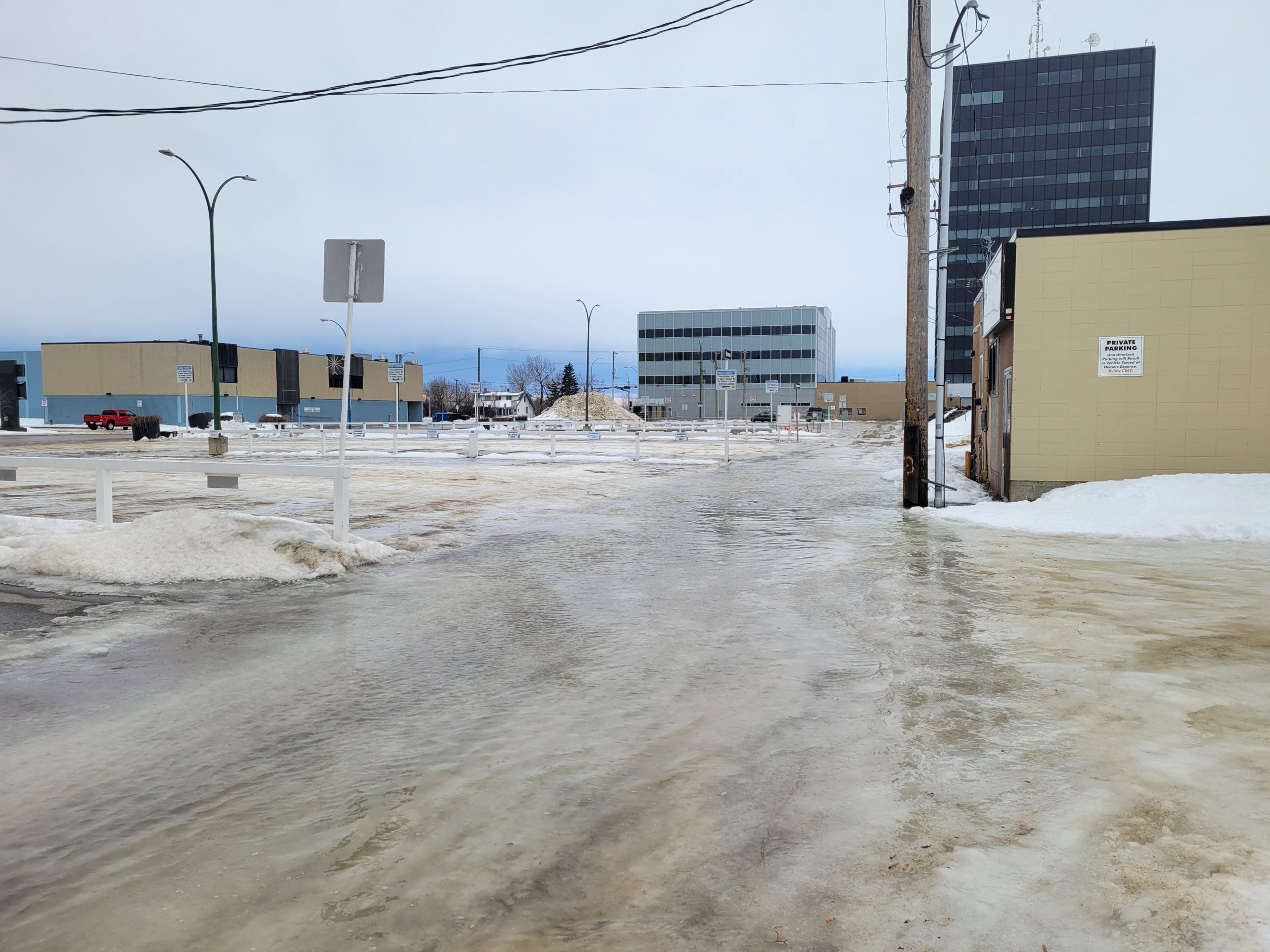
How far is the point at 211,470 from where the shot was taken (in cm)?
1107

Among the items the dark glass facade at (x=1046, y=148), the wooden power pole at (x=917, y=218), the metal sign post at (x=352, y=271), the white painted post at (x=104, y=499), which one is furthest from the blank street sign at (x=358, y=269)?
the dark glass facade at (x=1046, y=148)

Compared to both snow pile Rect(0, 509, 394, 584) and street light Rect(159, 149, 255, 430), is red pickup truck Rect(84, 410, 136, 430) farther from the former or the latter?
snow pile Rect(0, 509, 394, 584)

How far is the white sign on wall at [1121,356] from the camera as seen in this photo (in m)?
15.7

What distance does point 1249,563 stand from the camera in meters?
10.2

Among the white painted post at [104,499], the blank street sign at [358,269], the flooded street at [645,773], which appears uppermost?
the blank street sign at [358,269]

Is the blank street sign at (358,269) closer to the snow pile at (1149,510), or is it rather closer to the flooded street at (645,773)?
the flooded street at (645,773)

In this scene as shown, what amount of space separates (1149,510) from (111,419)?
64810mm

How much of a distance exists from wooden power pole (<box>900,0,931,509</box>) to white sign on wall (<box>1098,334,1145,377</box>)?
2.95 metres

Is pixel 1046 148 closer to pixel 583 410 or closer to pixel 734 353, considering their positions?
pixel 734 353

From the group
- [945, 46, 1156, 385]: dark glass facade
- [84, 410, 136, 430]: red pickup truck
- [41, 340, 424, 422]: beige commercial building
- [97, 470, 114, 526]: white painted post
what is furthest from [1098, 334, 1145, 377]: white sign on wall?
[945, 46, 1156, 385]: dark glass facade

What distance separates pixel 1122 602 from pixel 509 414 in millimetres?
165861

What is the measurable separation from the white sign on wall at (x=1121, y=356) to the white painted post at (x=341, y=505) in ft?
41.5

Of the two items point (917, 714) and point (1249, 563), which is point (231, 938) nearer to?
point (917, 714)

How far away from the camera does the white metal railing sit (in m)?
10.5
